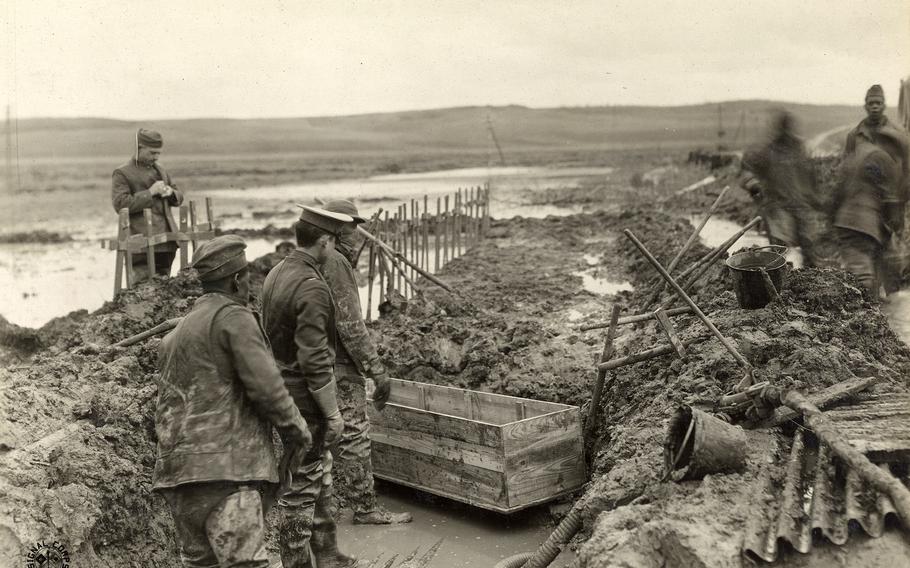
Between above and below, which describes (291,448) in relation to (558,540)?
above

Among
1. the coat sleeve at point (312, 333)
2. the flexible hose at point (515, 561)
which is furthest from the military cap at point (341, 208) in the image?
the flexible hose at point (515, 561)

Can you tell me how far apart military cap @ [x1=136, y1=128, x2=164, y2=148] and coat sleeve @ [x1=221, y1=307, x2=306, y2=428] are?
5.92 meters

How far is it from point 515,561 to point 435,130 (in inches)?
4076

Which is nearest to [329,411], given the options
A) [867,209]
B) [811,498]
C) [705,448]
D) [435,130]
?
[705,448]

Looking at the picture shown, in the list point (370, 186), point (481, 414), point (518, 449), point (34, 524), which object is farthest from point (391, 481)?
point (370, 186)

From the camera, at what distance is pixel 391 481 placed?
6641 mm

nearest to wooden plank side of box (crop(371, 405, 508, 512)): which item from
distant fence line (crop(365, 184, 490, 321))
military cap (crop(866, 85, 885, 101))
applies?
distant fence line (crop(365, 184, 490, 321))

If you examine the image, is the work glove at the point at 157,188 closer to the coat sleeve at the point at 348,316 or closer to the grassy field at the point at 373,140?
the coat sleeve at the point at 348,316

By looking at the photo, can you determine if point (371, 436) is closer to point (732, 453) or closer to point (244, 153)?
point (732, 453)

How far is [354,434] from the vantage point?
5.80 m

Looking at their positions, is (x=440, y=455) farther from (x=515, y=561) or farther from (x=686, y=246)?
(x=686, y=246)

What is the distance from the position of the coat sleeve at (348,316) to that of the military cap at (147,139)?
452 cm

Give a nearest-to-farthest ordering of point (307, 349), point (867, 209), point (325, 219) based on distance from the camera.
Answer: point (307, 349)
point (325, 219)
point (867, 209)

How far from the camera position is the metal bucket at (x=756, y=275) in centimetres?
657
